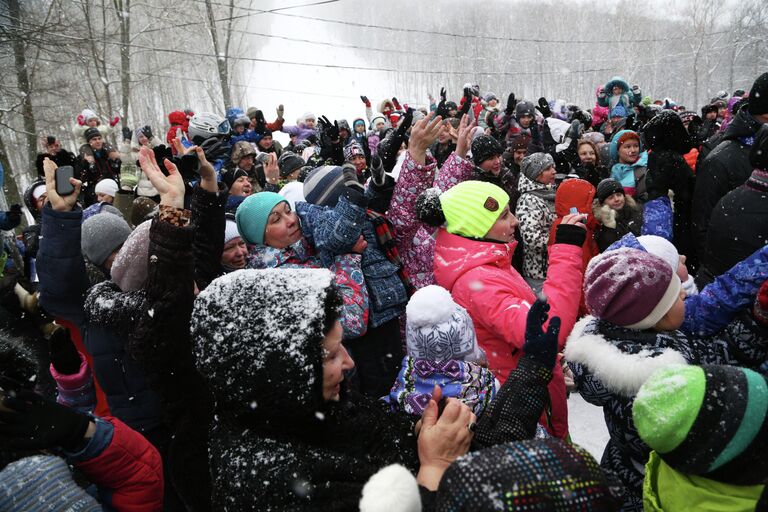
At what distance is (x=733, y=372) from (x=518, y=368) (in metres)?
0.59

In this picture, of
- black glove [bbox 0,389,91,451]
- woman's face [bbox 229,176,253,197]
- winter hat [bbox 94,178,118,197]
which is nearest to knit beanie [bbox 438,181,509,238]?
black glove [bbox 0,389,91,451]

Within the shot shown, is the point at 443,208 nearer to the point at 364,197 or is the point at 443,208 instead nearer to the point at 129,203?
→ the point at 364,197

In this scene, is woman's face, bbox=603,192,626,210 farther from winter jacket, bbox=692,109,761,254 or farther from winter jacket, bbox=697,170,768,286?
winter jacket, bbox=697,170,768,286

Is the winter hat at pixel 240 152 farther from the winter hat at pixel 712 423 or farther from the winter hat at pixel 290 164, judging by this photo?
the winter hat at pixel 712 423

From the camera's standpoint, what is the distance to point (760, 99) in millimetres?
2996

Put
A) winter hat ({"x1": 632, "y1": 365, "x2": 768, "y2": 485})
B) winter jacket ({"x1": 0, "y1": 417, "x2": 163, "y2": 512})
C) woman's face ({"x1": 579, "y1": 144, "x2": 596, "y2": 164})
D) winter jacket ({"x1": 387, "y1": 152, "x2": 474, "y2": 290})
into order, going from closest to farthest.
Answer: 1. winter hat ({"x1": 632, "y1": 365, "x2": 768, "y2": 485})
2. winter jacket ({"x1": 0, "y1": 417, "x2": 163, "y2": 512})
3. winter jacket ({"x1": 387, "y1": 152, "x2": 474, "y2": 290})
4. woman's face ({"x1": 579, "y1": 144, "x2": 596, "y2": 164})

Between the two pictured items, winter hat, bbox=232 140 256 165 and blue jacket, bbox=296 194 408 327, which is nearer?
blue jacket, bbox=296 194 408 327

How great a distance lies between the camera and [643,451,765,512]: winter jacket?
3.69 feet

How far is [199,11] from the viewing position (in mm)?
28641

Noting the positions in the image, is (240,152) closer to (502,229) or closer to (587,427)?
(502,229)

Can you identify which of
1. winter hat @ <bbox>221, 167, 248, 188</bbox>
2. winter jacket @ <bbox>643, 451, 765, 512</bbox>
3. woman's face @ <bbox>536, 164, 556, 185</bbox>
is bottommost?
winter jacket @ <bbox>643, 451, 765, 512</bbox>

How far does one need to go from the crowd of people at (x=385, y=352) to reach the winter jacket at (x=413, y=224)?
0.04 feet

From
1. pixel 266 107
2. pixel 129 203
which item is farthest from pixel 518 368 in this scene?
pixel 266 107

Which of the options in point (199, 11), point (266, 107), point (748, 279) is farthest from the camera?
point (266, 107)
